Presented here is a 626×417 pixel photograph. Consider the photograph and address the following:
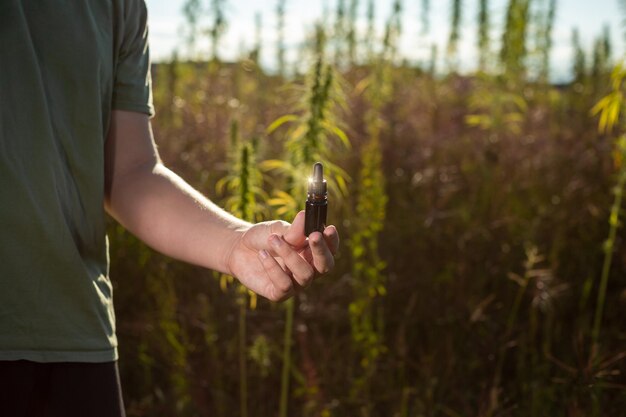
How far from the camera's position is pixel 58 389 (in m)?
1.25

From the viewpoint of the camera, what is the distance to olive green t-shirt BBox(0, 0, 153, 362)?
3.86 feet

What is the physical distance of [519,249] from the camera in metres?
3.90

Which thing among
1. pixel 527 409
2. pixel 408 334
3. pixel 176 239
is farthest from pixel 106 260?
pixel 408 334

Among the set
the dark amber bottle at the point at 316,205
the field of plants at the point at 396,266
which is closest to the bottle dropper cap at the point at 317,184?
the dark amber bottle at the point at 316,205

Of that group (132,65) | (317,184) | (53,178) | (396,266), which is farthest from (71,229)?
(396,266)

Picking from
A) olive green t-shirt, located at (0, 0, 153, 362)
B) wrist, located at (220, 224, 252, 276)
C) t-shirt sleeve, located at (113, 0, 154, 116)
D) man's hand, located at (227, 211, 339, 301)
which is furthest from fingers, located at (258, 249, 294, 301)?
t-shirt sleeve, located at (113, 0, 154, 116)

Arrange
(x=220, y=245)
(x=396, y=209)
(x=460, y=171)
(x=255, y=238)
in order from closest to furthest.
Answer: (x=255, y=238)
(x=220, y=245)
(x=396, y=209)
(x=460, y=171)

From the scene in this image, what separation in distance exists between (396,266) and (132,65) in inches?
95.9

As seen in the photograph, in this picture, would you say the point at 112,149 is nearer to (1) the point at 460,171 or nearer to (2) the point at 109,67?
(2) the point at 109,67

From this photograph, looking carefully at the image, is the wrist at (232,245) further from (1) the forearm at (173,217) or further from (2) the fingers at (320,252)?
(2) the fingers at (320,252)

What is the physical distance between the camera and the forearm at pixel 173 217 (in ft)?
4.28

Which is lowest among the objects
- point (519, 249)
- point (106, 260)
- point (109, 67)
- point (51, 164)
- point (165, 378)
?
point (165, 378)

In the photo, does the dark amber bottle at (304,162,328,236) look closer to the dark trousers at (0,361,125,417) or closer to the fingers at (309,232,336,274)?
the fingers at (309,232,336,274)

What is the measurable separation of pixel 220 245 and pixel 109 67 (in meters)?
0.41
